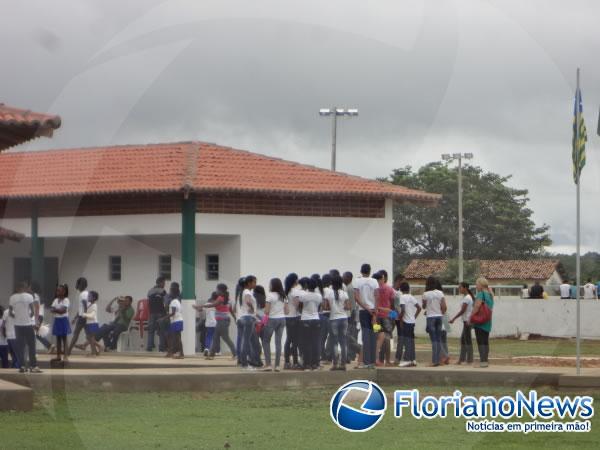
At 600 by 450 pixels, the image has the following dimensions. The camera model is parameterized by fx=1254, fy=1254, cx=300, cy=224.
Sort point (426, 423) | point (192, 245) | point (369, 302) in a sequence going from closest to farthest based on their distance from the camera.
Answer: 1. point (426, 423)
2. point (369, 302)
3. point (192, 245)

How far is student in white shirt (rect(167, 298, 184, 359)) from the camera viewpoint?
2508 centimetres

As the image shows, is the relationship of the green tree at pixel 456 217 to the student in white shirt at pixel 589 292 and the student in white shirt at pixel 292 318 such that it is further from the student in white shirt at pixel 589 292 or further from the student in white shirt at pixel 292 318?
the student in white shirt at pixel 292 318

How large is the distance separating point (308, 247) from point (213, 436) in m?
16.3

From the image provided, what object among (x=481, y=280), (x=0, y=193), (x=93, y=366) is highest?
(x=0, y=193)

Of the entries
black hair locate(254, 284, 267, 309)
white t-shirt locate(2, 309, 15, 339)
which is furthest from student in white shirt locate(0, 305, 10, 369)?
black hair locate(254, 284, 267, 309)

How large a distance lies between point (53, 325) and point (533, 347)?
Answer: 1465 cm

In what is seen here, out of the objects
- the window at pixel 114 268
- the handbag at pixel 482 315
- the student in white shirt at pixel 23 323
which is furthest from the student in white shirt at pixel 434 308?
the window at pixel 114 268

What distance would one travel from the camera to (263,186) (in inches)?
1158

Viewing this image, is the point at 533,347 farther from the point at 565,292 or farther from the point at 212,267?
the point at 212,267

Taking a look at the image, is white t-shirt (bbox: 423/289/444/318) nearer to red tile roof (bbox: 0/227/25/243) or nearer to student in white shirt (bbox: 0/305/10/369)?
student in white shirt (bbox: 0/305/10/369)

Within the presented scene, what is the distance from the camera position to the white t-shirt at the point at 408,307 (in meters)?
21.6

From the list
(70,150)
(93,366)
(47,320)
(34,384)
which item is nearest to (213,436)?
(34,384)

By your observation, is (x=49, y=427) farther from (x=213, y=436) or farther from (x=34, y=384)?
(x=34, y=384)

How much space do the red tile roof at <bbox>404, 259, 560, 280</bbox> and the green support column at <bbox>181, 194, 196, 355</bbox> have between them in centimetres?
4139
